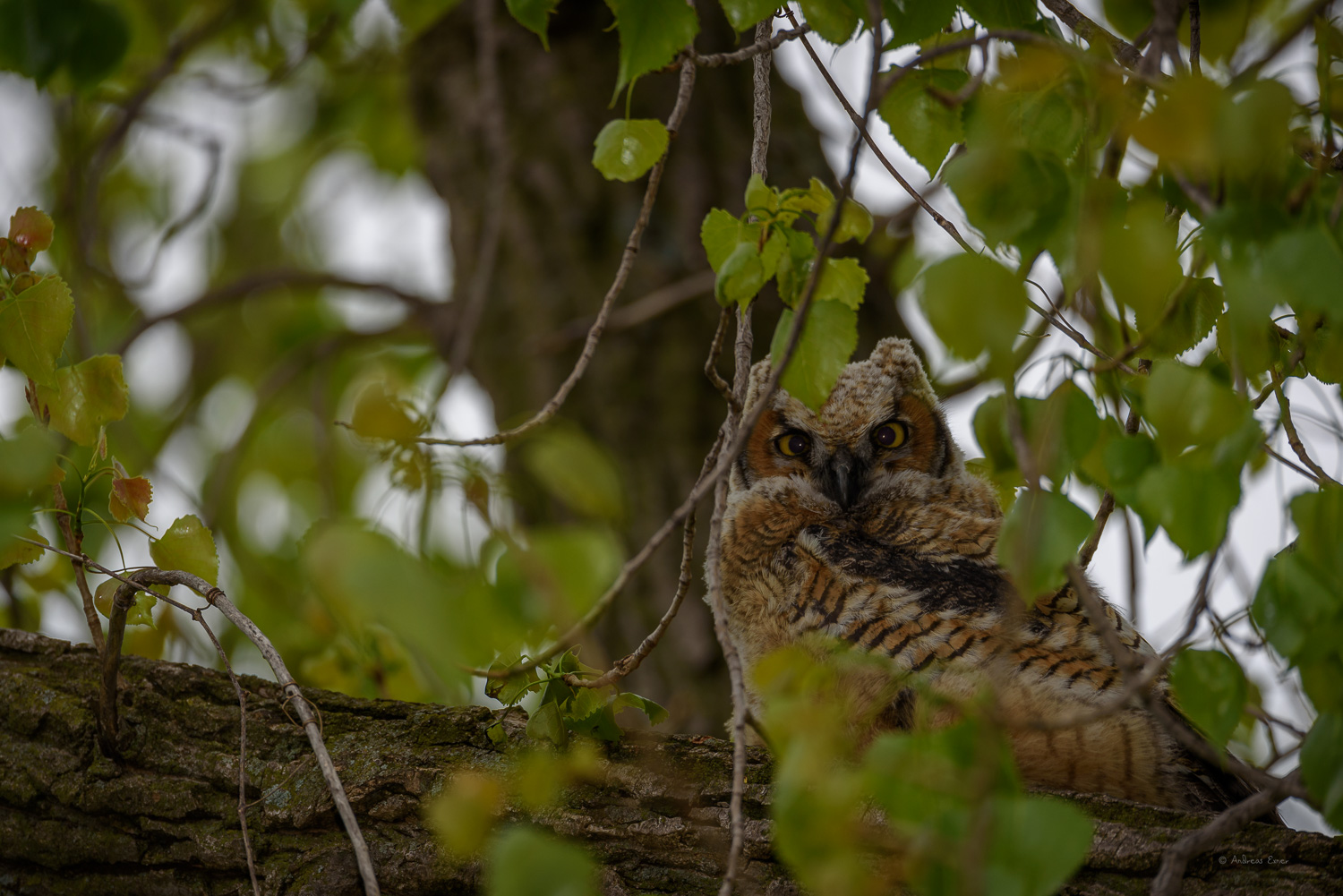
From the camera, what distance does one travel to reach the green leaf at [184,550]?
172 centimetres

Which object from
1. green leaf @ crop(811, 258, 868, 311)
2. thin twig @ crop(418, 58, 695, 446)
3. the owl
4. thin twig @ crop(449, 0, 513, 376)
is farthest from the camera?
thin twig @ crop(449, 0, 513, 376)

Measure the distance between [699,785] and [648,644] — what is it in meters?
0.51

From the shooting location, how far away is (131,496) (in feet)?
5.76

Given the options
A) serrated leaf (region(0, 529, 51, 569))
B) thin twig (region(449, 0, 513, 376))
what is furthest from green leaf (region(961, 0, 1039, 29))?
thin twig (region(449, 0, 513, 376))

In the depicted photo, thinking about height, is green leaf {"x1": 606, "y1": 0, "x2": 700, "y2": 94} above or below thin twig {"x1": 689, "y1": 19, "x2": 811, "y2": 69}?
below

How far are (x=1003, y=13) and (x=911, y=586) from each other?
1.20 meters

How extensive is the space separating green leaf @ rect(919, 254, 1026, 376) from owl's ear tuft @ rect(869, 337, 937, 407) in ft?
6.35

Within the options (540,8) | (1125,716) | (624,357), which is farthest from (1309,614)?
(624,357)

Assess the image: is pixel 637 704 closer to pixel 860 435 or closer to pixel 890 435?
pixel 860 435

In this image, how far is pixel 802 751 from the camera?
1053 millimetres

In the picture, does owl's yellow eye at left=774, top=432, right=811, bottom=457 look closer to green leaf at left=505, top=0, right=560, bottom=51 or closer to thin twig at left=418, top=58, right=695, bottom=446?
thin twig at left=418, top=58, right=695, bottom=446

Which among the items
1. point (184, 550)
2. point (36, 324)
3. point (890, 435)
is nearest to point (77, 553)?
point (184, 550)

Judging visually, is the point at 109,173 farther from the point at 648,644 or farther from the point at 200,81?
the point at 648,644

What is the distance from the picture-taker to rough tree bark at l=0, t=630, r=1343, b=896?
1.79 meters
